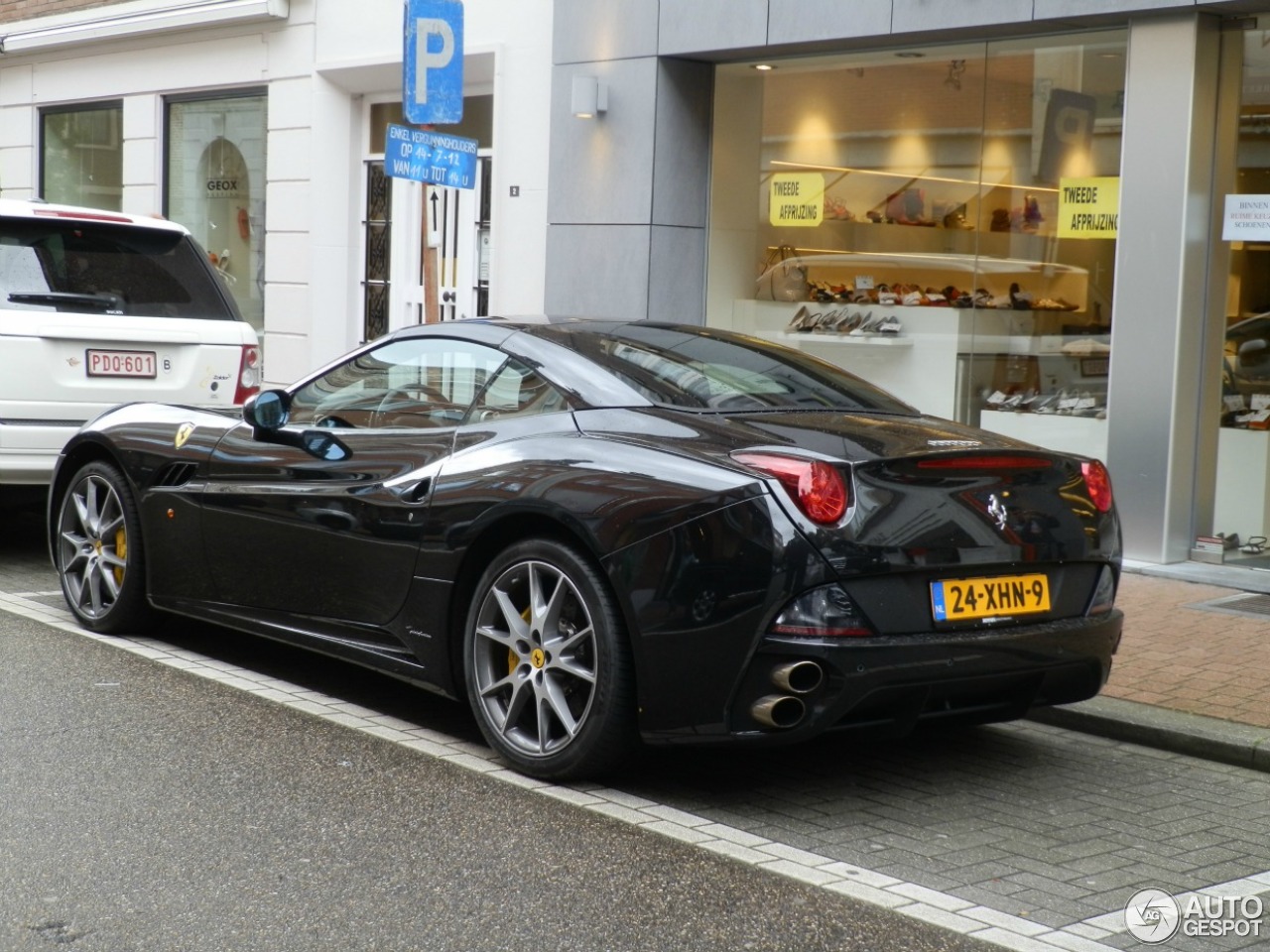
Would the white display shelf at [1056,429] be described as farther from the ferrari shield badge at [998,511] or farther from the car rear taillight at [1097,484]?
the ferrari shield badge at [998,511]

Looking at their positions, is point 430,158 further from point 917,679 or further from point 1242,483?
point 917,679

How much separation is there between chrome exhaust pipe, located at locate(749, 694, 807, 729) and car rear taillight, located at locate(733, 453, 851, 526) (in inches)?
19.4

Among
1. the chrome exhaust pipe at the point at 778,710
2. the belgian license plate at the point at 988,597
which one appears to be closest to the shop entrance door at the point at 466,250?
the belgian license plate at the point at 988,597

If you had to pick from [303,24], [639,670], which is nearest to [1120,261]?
[639,670]

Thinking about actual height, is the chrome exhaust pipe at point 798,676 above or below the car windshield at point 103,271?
below

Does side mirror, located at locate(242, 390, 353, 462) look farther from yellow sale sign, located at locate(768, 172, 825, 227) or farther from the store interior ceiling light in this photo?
the store interior ceiling light

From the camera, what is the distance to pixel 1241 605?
853 cm

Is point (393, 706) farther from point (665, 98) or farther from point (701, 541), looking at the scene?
point (665, 98)

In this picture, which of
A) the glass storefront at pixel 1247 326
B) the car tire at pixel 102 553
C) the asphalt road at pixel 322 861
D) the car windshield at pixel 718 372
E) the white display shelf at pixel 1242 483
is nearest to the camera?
the asphalt road at pixel 322 861

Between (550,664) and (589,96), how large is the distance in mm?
7992

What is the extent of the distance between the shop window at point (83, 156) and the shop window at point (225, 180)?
3.51 feet

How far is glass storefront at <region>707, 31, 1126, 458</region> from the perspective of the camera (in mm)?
10141

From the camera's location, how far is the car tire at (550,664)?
489 centimetres

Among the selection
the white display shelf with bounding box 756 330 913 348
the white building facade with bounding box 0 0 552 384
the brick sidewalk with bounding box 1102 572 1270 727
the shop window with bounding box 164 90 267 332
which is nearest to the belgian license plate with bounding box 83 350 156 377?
the white building facade with bounding box 0 0 552 384
